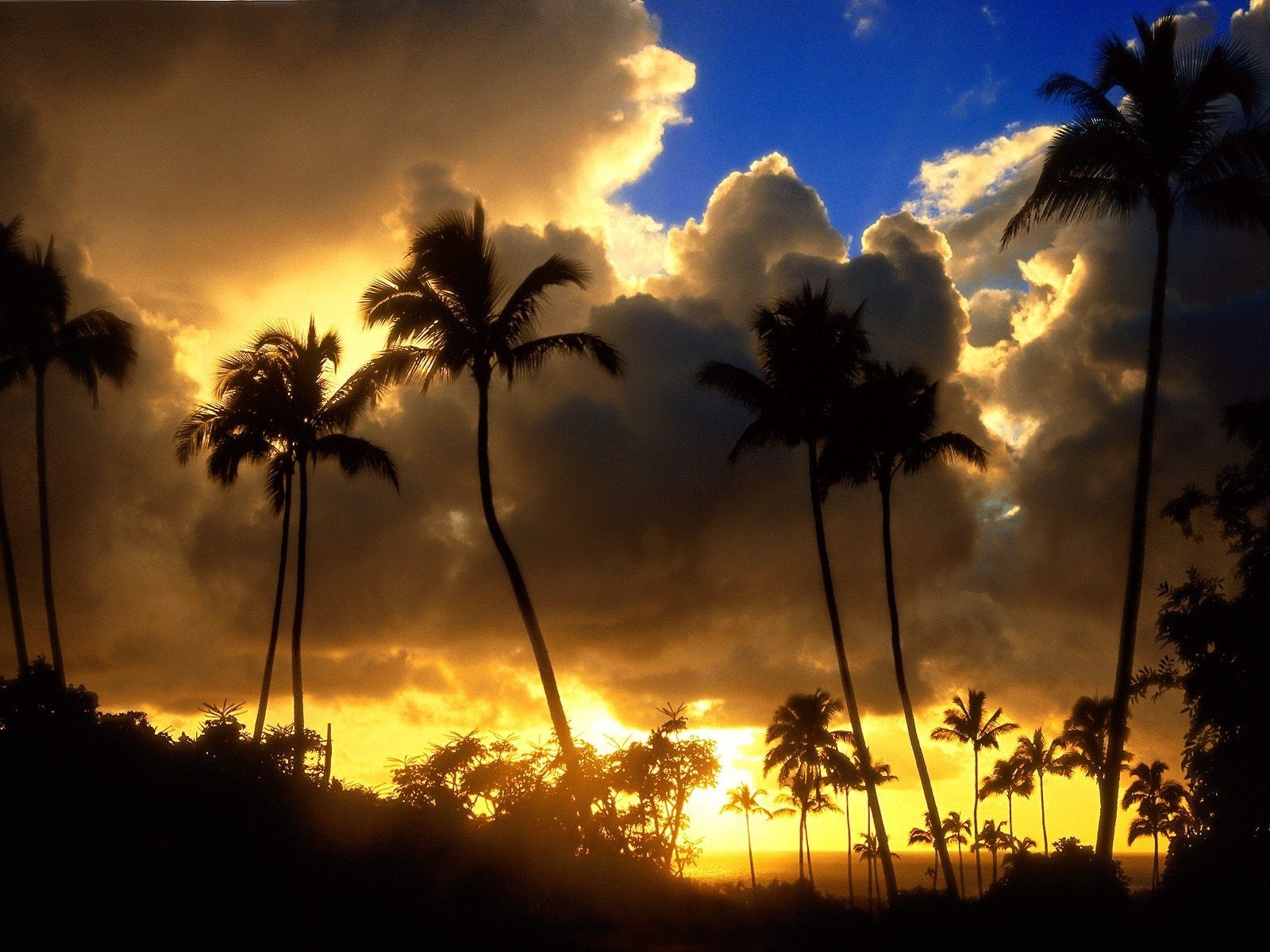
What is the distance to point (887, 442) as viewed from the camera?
1185 inches

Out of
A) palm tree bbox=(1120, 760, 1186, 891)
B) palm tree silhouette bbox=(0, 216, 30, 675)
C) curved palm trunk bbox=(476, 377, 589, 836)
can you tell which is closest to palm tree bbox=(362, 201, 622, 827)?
curved palm trunk bbox=(476, 377, 589, 836)

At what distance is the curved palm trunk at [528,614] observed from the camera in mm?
21547

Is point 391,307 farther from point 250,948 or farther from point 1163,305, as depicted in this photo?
point 1163,305

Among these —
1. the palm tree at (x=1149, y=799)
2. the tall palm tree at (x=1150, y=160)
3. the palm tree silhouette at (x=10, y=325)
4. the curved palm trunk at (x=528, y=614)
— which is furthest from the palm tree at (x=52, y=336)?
the palm tree at (x=1149, y=799)

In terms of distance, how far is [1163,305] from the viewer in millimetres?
20766

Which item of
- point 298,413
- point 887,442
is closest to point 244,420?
point 298,413

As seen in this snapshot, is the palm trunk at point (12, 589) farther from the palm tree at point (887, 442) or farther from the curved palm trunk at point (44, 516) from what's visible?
the palm tree at point (887, 442)

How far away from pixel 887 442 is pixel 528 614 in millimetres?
12858

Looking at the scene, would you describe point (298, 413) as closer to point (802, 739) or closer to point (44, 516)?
point (44, 516)

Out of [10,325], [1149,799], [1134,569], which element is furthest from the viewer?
[1149,799]

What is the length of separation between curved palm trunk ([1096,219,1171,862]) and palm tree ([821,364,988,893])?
9720mm

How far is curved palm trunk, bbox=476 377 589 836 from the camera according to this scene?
21.5m

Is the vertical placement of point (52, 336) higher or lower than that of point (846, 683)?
higher

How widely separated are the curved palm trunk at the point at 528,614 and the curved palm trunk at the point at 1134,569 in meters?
10.3
